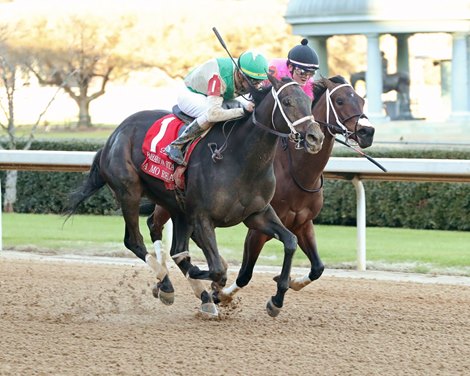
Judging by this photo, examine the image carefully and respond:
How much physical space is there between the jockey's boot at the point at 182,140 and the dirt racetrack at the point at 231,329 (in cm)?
96

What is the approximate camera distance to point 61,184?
13.7m

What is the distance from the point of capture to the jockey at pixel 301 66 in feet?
21.9

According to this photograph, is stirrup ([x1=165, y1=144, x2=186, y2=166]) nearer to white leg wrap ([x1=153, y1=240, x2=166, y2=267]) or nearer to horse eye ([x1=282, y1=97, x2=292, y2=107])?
horse eye ([x1=282, y1=97, x2=292, y2=107])

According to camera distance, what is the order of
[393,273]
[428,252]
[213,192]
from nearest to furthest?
[213,192] < [393,273] < [428,252]

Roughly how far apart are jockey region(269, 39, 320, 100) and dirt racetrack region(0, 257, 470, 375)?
4.60ft

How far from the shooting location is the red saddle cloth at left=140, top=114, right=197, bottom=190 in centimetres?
670

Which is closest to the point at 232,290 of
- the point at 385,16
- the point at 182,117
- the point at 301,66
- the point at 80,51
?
the point at 182,117

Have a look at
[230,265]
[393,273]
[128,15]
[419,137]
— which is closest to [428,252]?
[393,273]

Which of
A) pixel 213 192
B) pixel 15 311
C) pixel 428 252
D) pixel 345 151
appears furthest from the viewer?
pixel 345 151

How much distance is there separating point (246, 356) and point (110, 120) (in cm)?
2706

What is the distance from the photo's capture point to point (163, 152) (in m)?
6.82

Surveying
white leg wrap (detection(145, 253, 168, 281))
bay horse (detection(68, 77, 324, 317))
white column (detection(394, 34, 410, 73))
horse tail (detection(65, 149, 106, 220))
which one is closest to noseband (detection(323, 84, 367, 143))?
bay horse (detection(68, 77, 324, 317))

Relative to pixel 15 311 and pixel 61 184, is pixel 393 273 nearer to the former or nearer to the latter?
pixel 15 311

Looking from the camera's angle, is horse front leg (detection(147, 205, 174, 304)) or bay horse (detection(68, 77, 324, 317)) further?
horse front leg (detection(147, 205, 174, 304))
